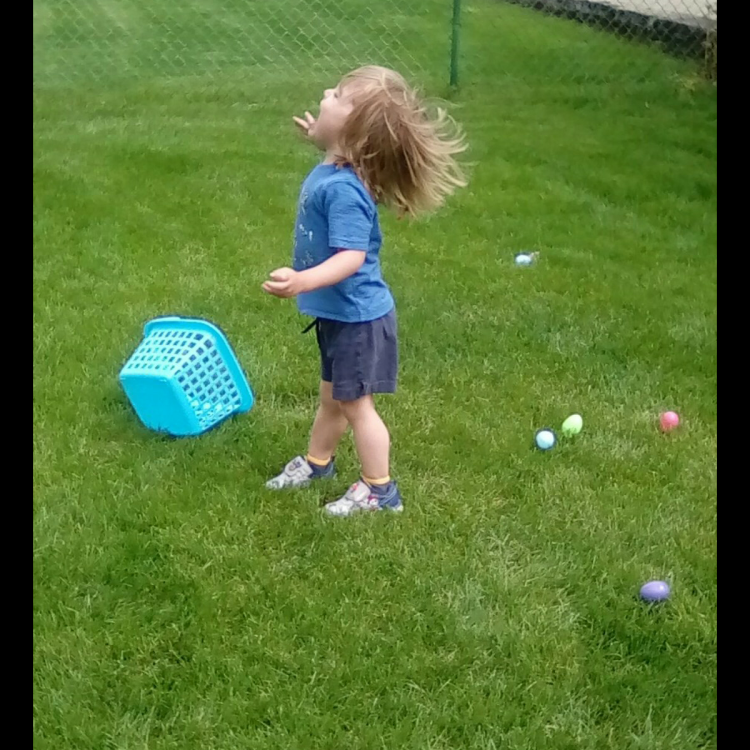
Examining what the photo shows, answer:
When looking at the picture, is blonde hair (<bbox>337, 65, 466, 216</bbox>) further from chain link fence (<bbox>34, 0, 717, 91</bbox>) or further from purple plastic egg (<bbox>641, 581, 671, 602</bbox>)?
chain link fence (<bbox>34, 0, 717, 91</bbox>)

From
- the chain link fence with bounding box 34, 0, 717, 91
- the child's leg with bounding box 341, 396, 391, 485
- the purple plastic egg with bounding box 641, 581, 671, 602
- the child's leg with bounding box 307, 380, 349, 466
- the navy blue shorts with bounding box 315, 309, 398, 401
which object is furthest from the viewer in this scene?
the chain link fence with bounding box 34, 0, 717, 91

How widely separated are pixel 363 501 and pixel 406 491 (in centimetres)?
17

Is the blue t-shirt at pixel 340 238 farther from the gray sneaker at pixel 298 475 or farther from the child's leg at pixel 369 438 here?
the gray sneaker at pixel 298 475

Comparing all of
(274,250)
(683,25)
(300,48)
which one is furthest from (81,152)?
(683,25)

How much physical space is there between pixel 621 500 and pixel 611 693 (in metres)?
0.87

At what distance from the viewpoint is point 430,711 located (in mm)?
2326

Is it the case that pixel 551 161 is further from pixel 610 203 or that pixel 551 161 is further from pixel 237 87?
pixel 237 87

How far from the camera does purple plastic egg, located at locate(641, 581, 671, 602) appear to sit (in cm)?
269

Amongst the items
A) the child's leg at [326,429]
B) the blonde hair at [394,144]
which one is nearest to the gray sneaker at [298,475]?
the child's leg at [326,429]

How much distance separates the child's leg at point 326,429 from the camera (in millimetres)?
3150

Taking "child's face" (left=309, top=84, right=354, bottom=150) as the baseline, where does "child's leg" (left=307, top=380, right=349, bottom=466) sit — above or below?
below

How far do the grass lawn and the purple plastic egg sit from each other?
3 cm

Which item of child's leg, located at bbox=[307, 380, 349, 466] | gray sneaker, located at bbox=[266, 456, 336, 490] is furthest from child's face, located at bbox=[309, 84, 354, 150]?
gray sneaker, located at bbox=[266, 456, 336, 490]

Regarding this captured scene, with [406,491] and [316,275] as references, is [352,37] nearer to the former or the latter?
[406,491]
